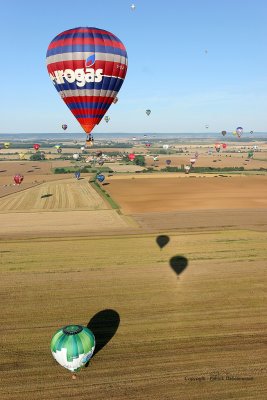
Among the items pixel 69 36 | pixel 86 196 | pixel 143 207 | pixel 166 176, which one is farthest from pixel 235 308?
pixel 166 176

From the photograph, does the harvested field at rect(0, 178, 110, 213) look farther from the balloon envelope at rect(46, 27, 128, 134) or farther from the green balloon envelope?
the green balloon envelope

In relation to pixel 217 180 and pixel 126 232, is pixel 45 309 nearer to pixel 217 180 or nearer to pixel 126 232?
pixel 126 232

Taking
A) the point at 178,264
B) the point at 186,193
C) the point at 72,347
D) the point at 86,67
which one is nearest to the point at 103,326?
the point at 72,347

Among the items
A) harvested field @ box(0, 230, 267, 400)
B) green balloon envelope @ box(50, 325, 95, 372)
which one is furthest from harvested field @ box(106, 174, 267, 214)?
green balloon envelope @ box(50, 325, 95, 372)

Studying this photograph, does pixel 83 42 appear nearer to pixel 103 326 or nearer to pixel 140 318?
pixel 140 318

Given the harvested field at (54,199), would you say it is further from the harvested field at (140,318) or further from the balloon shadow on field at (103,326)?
the balloon shadow on field at (103,326)
